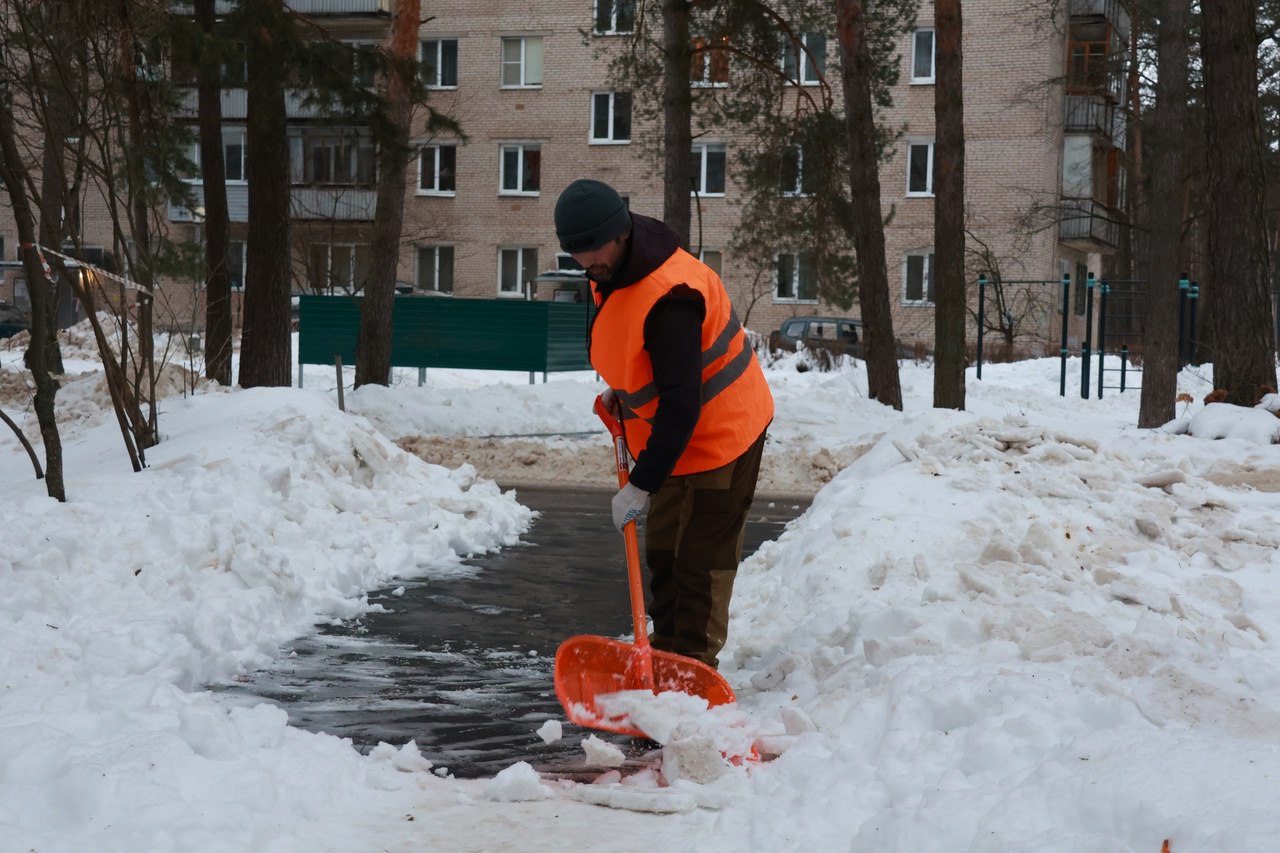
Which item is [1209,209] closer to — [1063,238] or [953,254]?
[953,254]

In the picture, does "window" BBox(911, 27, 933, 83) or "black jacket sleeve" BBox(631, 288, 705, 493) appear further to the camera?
"window" BBox(911, 27, 933, 83)

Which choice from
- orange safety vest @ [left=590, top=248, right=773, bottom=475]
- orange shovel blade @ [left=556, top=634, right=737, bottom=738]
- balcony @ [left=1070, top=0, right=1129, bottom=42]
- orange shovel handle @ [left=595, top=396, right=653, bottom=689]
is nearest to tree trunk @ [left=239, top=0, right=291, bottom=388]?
orange shovel handle @ [left=595, top=396, right=653, bottom=689]

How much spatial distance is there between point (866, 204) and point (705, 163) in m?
21.8

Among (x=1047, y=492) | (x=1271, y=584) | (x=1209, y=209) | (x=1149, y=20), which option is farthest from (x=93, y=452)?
(x=1149, y=20)

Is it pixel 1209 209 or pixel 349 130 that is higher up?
pixel 349 130

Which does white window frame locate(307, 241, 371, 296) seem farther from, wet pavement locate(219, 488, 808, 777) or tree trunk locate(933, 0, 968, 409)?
wet pavement locate(219, 488, 808, 777)

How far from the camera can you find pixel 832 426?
1733 centimetres

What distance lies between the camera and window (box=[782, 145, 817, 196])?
65.4ft

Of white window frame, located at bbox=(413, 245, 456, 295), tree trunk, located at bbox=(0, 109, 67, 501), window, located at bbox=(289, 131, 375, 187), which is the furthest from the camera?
white window frame, located at bbox=(413, 245, 456, 295)

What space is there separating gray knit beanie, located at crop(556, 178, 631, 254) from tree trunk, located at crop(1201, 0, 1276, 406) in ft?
25.9

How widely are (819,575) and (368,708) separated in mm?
2127

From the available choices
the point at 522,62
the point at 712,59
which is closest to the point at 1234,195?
the point at 712,59

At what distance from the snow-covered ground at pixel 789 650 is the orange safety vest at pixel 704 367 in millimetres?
849

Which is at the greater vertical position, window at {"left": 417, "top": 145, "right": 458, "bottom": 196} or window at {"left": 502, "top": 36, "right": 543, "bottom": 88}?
window at {"left": 502, "top": 36, "right": 543, "bottom": 88}
